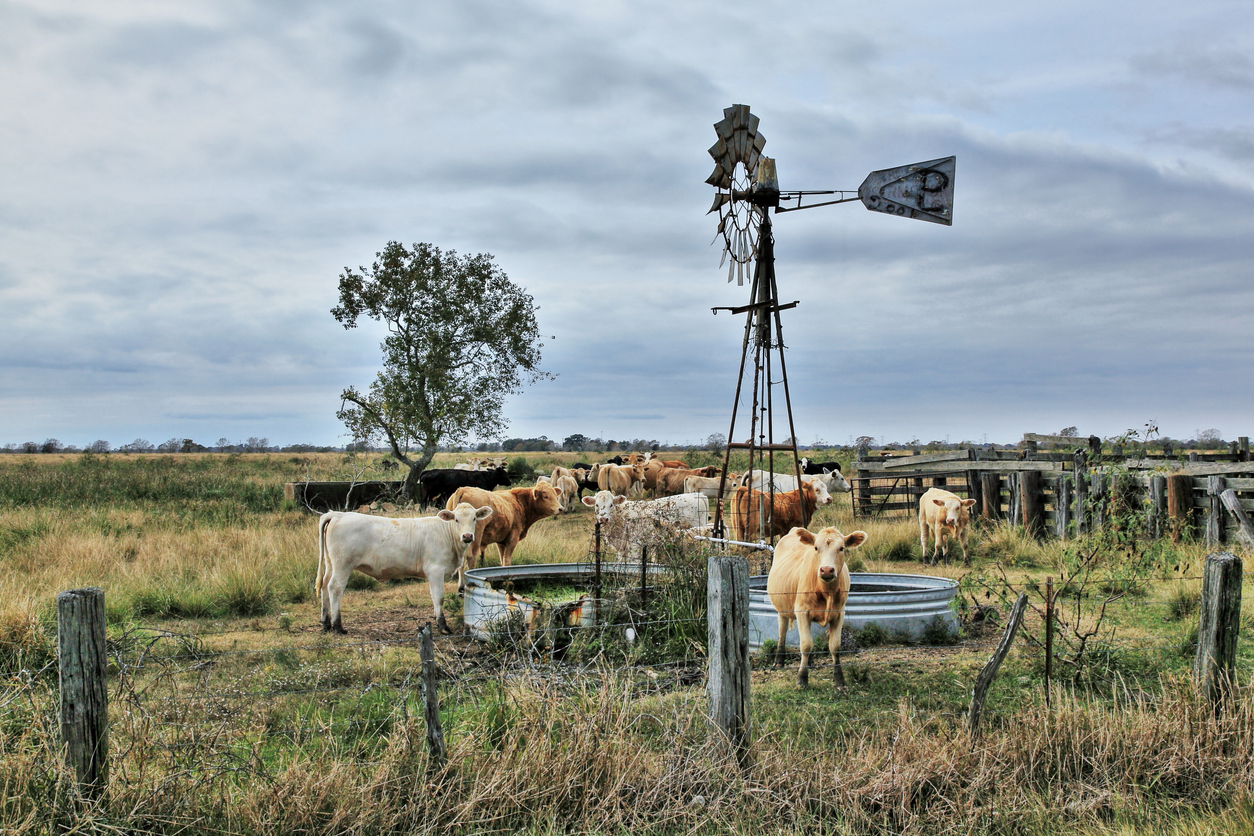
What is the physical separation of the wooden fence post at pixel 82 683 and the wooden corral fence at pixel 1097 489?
835 cm

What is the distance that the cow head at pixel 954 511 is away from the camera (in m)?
14.4

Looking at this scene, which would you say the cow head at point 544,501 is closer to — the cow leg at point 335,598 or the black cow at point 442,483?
the cow leg at point 335,598

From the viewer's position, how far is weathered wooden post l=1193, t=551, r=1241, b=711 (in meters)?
5.39

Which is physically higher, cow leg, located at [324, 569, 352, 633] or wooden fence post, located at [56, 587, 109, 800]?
wooden fence post, located at [56, 587, 109, 800]

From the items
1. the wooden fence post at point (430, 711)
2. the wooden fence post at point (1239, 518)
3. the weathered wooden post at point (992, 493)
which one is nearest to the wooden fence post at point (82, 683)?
the wooden fence post at point (430, 711)

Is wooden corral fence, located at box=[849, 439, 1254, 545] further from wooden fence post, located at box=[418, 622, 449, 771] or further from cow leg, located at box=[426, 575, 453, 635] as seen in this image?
cow leg, located at box=[426, 575, 453, 635]

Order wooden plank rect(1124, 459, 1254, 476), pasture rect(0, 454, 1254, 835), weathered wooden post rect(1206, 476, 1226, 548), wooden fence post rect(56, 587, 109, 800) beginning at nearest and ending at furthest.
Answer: wooden fence post rect(56, 587, 109, 800) → pasture rect(0, 454, 1254, 835) → wooden plank rect(1124, 459, 1254, 476) → weathered wooden post rect(1206, 476, 1226, 548)

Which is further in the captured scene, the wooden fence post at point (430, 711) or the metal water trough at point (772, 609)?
the metal water trough at point (772, 609)

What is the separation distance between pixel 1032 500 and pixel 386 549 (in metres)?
12.5

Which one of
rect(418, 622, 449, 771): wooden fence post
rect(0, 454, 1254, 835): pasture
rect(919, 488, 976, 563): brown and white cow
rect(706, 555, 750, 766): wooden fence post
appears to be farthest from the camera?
rect(919, 488, 976, 563): brown and white cow

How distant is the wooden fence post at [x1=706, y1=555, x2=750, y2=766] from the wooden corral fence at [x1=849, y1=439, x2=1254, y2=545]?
214 inches

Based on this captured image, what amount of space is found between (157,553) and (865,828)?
12664 mm

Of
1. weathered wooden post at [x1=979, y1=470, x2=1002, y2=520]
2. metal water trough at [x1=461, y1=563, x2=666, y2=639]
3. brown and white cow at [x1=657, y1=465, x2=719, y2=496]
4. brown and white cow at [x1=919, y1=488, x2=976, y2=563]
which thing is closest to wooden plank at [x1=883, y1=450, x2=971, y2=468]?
weathered wooden post at [x1=979, y1=470, x2=1002, y2=520]

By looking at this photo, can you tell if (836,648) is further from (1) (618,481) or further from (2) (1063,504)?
(1) (618,481)
